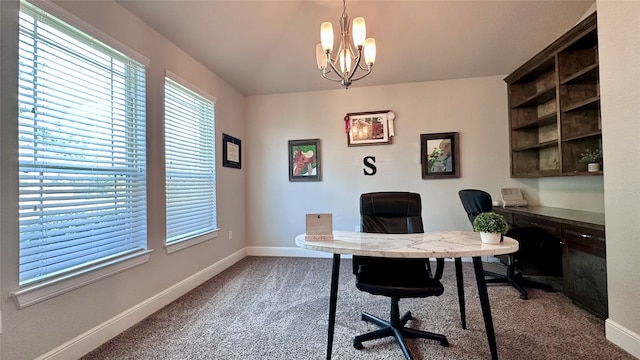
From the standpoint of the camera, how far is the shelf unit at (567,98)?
2.39 metres

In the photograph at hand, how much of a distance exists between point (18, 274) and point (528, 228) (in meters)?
3.87

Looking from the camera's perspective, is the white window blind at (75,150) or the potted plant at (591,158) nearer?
the white window blind at (75,150)

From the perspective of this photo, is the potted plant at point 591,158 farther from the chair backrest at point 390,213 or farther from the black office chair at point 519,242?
Result: the chair backrest at point 390,213

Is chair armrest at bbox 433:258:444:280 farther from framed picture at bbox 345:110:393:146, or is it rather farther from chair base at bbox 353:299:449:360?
framed picture at bbox 345:110:393:146

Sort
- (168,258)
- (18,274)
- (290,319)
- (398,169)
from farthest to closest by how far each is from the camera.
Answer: (398,169) < (168,258) < (290,319) < (18,274)

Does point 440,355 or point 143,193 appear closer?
point 440,355

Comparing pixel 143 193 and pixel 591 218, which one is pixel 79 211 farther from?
pixel 591 218

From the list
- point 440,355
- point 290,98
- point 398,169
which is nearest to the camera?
point 440,355

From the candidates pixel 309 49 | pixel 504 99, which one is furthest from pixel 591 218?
pixel 309 49

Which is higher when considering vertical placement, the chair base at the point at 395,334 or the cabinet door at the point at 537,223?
the cabinet door at the point at 537,223

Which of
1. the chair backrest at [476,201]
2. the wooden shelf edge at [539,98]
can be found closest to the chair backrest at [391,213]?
the chair backrest at [476,201]

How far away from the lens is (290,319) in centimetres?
208

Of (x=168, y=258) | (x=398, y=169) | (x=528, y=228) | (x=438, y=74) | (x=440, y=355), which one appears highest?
(x=438, y=74)

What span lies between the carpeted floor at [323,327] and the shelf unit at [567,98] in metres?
1.34
